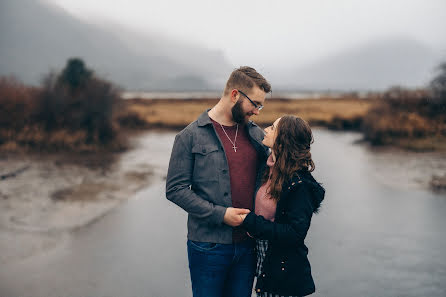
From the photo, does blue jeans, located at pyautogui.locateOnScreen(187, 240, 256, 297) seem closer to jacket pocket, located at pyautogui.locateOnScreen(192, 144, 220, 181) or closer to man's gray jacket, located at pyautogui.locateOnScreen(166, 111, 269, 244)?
man's gray jacket, located at pyautogui.locateOnScreen(166, 111, 269, 244)

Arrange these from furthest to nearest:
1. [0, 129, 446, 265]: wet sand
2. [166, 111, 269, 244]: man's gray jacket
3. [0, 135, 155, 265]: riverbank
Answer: [0, 129, 446, 265]: wet sand
[0, 135, 155, 265]: riverbank
[166, 111, 269, 244]: man's gray jacket

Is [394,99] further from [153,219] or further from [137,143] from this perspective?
[153,219]

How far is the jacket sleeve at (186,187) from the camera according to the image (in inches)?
92.2

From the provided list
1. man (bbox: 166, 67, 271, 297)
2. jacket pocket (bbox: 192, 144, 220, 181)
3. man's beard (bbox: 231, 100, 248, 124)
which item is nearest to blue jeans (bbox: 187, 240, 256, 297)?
man (bbox: 166, 67, 271, 297)

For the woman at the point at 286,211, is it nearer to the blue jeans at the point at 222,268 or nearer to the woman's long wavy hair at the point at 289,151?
the woman's long wavy hair at the point at 289,151

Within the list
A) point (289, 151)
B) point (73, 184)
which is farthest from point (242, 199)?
point (73, 184)

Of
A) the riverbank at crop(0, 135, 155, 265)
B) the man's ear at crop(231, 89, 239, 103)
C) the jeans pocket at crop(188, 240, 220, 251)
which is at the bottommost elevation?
the riverbank at crop(0, 135, 155, 265)

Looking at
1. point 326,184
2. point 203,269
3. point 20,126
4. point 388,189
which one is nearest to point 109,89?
point 20,126

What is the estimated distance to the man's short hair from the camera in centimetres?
244

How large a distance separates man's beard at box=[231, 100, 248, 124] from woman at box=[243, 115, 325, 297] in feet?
0.61

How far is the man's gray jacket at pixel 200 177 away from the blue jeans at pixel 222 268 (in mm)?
67

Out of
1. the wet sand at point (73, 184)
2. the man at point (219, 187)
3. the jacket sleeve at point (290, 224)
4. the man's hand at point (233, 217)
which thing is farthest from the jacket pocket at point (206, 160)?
the wet sand at point (73, 184)

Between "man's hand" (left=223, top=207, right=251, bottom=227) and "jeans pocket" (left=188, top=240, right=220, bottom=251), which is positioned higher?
"man's hand" (left=223, top=207, right=251, bottom=227)

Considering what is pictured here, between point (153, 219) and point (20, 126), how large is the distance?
32.2 ft
